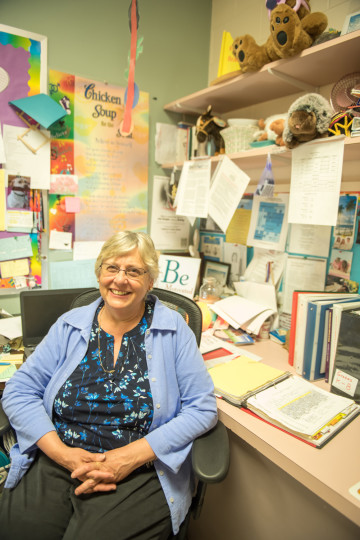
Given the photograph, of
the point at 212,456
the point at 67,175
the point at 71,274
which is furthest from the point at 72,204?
the point at 212,456

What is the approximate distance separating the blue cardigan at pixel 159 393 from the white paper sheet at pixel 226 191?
577 millimetres

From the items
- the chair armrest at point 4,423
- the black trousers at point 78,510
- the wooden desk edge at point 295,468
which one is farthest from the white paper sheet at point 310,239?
the chair armrest at point 4,423

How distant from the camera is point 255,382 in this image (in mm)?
1216

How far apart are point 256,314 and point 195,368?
1.96ft

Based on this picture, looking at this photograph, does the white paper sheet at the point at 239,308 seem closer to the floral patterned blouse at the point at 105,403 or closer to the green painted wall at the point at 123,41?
the floral patterned blouse at the point at 105,403

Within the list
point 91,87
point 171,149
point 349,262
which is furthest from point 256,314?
point 91,87

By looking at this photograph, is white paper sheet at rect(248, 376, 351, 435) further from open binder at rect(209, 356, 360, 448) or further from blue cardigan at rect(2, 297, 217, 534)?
blue cardigan at rect(2, 297, 217, 534)

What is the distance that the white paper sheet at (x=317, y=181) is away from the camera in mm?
1242

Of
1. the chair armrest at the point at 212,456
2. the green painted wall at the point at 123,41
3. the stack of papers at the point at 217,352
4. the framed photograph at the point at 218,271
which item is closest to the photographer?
the chair armrest at the point at 212,456

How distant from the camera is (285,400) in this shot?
112 centimetres

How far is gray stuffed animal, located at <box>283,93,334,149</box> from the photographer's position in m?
1.22

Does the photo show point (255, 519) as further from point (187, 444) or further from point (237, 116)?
point (237, 116)

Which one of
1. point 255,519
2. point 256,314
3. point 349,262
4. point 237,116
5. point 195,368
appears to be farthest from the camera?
point 237,116

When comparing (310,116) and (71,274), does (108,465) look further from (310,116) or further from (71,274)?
(310,116)
